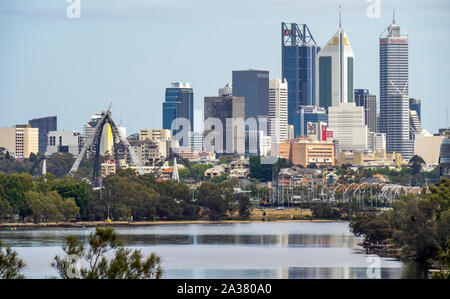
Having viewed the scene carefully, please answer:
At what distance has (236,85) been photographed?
144 metres

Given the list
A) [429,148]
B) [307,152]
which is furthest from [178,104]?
[429,148]

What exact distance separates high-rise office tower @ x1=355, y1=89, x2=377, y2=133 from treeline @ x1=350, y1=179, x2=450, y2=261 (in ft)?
421

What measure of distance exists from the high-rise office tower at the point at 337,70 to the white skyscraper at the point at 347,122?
21.0ft

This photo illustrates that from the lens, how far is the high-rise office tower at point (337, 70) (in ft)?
514

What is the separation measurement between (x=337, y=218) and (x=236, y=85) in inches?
3384

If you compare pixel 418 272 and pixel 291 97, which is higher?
pixel 291 97

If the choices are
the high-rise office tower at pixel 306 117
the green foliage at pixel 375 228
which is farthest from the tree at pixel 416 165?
the green foliage at pixel 375 228

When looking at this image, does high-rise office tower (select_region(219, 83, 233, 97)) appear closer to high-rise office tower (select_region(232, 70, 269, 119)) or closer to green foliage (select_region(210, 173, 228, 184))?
high-rise office tower (select_region(232, 70, 269, 119))

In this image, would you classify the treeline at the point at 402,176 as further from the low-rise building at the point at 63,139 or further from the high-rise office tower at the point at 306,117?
the high-rise office tower at the point at 306,117

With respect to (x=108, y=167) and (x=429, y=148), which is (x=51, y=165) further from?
(x=429, y=148)

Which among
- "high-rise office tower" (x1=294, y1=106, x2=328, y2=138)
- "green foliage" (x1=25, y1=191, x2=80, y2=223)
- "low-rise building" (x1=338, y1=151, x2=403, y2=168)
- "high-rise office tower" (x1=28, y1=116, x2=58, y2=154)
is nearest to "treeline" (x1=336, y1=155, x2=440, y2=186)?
"low-rise building" (x1=338, y1=151, x2=403, y2=168)
